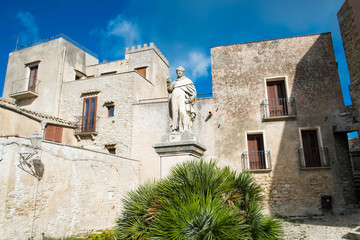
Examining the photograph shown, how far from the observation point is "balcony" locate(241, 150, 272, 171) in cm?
1416

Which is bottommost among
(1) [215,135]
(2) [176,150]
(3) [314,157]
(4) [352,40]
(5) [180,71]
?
(2) [176,150]

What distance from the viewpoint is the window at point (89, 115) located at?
57.0 feet

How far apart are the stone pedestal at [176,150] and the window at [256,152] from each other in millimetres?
8775

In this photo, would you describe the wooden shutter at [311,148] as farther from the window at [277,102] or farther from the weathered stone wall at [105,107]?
the weathered stone wall at [105,107]

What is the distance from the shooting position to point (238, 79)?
15406 millimetres

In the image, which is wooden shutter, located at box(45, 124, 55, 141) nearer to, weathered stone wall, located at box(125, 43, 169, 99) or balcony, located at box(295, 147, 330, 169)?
weathered stone wall, located at box(125, 43, 169, 99)

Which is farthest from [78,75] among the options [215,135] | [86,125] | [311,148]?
[311,148]

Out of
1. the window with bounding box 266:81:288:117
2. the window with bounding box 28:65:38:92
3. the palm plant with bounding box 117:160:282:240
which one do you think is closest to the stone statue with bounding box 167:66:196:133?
the palm plant with bounding box 117:160:282:240

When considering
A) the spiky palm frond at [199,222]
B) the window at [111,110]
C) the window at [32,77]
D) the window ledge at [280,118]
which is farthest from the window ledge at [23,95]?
the spiky palm frond at [199,222]

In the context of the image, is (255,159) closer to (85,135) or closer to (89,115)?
(85,135)

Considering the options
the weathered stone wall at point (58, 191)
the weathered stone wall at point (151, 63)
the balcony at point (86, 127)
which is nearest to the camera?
the weathered stone wall at point (58, 191)

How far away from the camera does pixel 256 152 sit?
14.5 metres

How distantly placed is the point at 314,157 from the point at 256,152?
2.63 m

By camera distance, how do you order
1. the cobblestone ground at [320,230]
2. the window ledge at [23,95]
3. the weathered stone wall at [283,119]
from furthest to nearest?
the window ledge at [23,95], the weathered stone wall at [283,119], the cobblestone ground at [320,230]
